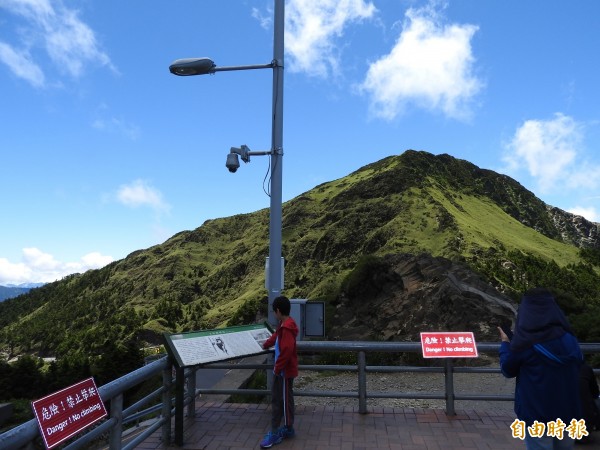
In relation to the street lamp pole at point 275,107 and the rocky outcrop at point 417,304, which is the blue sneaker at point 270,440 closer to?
the street lamp pole at point 275,107

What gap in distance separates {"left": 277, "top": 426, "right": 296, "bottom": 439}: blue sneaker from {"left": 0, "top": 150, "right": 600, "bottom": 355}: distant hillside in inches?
474

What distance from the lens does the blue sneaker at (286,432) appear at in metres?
5.26

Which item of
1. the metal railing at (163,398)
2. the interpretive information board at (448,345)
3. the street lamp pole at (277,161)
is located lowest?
the metal railing at (163,398)

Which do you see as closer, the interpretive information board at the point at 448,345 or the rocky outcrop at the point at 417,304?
the interpretive information board at the point at 448,345

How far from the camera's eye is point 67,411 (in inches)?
125

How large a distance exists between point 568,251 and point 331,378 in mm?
76234

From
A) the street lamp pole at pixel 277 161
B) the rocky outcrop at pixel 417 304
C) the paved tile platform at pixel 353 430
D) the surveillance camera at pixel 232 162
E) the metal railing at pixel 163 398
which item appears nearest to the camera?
the metal railing at pixel 163 398

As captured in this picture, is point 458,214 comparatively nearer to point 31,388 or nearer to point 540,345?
point 31,388

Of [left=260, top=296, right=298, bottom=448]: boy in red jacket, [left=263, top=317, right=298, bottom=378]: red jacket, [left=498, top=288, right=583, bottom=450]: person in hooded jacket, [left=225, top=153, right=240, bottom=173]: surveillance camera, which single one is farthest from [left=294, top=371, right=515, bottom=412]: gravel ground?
[left=498, top=288, right=583, bottom=450]: person in hooded jacket

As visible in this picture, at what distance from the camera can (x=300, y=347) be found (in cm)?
610

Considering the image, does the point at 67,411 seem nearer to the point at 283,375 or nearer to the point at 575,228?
the point at 283,375

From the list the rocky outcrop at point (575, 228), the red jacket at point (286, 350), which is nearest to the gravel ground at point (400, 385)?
the red jacket at point (286, 350)

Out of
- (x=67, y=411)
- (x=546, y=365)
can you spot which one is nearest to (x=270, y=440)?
(x=67, y=411)

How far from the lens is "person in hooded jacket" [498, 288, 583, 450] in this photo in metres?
3.24
